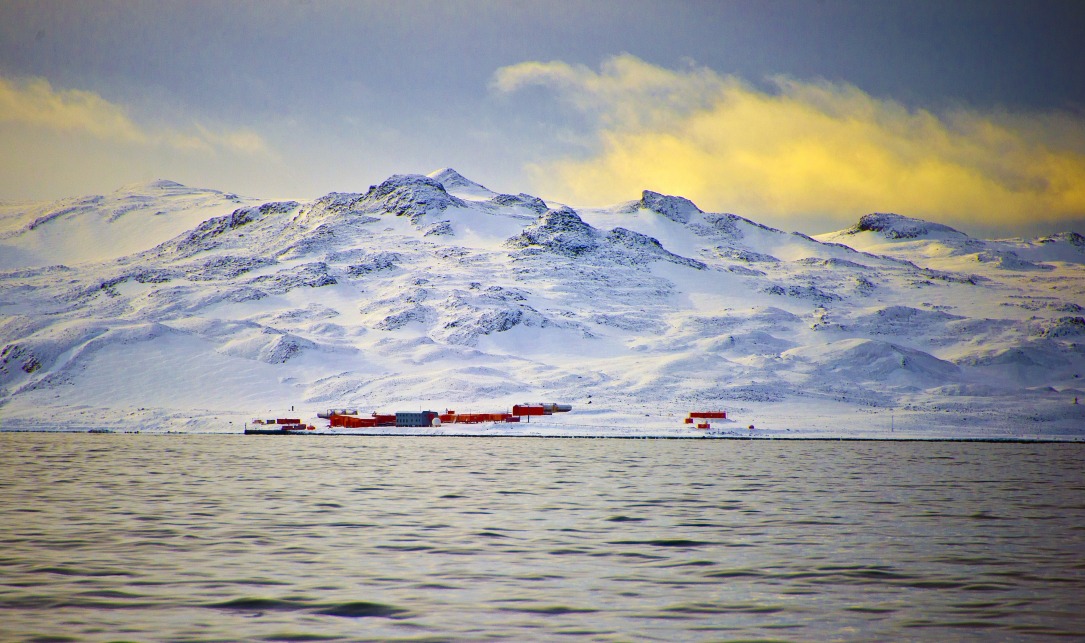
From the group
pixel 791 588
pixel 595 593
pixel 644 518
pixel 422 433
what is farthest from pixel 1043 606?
pixel 422 433

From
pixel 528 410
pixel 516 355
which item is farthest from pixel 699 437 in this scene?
pixel 516 355

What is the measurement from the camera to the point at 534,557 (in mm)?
21688

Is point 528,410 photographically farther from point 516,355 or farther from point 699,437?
point 516,355

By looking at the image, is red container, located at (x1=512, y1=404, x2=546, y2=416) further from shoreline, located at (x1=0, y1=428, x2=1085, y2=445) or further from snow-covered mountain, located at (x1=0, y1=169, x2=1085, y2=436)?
shoreline, located at (x1=0, y1=428, x2=1085, y2=445)

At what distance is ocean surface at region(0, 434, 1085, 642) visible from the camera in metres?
14.9

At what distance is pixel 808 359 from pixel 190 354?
92.9 m

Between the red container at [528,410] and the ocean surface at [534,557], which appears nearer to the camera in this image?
the ocean surface at [534,557]

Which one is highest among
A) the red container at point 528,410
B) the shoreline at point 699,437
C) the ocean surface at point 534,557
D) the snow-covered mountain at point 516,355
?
the snow-covered mountain at point 516,355

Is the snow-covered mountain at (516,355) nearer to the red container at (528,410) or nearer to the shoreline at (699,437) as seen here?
the shoreline at (699,437)

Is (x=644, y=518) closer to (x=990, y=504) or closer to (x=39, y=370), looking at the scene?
(x=990, y=504)

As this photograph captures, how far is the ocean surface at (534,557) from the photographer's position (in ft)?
48.9

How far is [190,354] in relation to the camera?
142500 mm

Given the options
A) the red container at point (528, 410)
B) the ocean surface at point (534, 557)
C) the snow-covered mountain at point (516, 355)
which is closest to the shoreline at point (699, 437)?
the snow-covered mountain at point (516, 355)

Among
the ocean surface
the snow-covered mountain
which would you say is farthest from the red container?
the ocean surface
